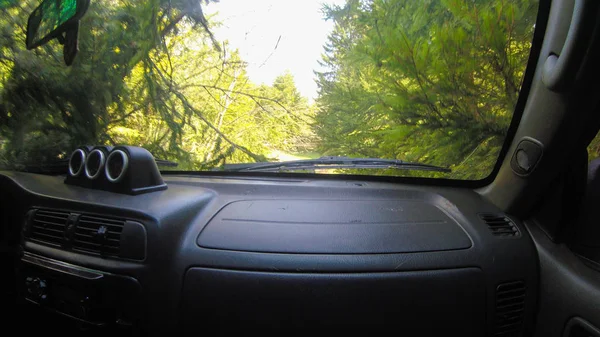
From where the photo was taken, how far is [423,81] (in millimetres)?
2568

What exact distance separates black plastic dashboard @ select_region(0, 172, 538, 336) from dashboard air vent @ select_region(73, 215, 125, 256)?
0.12ft

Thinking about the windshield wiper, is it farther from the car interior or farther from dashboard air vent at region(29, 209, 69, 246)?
dashboard air vent at region(29, 209, 69, 246)

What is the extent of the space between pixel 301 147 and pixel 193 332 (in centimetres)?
165

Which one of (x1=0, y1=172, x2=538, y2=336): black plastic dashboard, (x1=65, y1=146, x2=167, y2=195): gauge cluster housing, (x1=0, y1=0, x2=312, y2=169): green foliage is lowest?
(x1=0, y1=172, x2=538, y2=336): black plastic dashboard

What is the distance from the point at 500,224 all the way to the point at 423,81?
4.03ft

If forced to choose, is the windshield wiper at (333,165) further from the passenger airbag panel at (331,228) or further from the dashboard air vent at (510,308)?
the dashboard air vent at (510,308)

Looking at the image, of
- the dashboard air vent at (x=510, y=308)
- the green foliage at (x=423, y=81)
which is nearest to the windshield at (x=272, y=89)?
the green foliage at (x=423, y=81)

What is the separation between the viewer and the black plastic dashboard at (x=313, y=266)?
1650mm

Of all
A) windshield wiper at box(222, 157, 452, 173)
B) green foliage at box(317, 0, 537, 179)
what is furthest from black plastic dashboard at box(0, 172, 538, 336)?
green foliage at box(317, 0, 537, 179)

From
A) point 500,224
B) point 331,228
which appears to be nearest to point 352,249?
point 331,228

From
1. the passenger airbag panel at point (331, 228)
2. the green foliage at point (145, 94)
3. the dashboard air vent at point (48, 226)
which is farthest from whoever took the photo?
the green foliage at point (145, 94)

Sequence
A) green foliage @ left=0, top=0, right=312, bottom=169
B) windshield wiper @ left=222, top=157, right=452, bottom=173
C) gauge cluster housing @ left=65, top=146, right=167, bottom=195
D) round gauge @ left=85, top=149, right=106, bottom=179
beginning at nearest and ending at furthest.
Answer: gauge cluster housing @ left=65, top=146, right=167, bottom=195 → round gauge @ left=85, top=149, right=106, bottom=179 → windshield wiper @ left=222, top=157, right=452, bottom=173 → green foliage @ left=0, top=0, right=312, bottom=169

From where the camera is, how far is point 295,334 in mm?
1638

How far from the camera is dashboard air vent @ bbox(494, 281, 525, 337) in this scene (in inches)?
71.1
